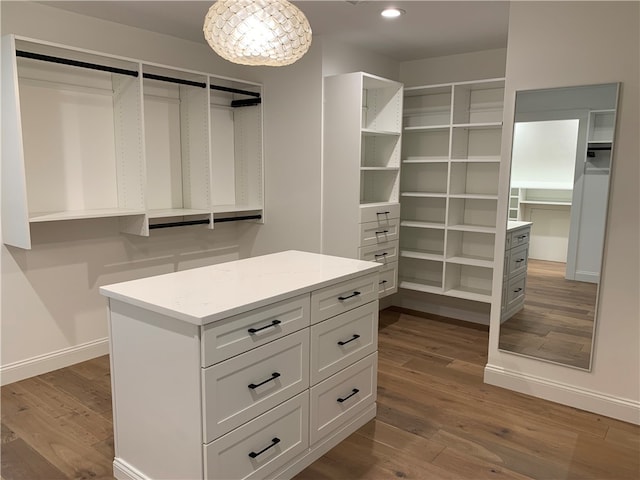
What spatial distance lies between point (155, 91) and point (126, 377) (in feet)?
8.12

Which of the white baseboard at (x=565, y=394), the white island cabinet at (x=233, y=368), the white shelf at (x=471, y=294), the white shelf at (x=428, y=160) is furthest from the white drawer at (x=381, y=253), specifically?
the white island cabinet at (x=233, y=368)

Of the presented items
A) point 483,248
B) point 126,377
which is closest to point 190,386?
point 126,377

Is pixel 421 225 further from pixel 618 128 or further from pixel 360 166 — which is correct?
pixel 618 128

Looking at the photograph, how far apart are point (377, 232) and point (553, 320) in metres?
1.53

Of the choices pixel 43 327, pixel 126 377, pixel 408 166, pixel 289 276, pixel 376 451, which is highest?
pixel 408 166

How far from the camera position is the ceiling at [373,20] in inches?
119

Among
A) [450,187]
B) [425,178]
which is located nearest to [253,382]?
[450,187]

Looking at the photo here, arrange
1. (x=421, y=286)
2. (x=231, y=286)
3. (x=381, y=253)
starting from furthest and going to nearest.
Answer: (x=421, y=286)
(x=381, y=253)
(x=231, y=286)

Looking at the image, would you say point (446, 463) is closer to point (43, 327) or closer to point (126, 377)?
point (126, 377)

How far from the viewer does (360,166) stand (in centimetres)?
377

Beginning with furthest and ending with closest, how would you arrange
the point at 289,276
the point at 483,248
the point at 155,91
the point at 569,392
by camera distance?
the point at 483,248
the point at 155,91
the point at 569,392
the point at 289,276

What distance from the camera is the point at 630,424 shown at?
8.79ft

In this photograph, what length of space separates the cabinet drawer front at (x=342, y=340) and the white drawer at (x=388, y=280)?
147cm

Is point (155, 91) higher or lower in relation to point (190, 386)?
higher
